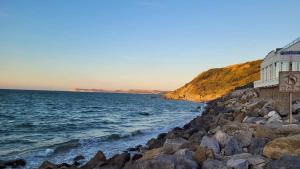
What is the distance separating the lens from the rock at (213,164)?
9805mm

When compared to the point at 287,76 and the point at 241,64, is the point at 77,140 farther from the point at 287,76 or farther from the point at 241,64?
the point at 241,64

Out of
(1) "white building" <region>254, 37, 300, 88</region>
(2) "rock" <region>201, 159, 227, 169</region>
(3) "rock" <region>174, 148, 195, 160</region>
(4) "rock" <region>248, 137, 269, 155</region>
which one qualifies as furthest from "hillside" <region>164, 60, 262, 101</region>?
(2) "rock" <region>201, 159, 227, 169</region>

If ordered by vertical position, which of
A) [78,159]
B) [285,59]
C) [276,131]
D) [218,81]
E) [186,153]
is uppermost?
[218,81]

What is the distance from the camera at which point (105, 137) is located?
26.9m

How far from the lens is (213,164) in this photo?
392 inches

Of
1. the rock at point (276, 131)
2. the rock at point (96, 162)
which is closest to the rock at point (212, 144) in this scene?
the rock at point (276, 131)

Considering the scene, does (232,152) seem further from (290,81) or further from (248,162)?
(290,81)

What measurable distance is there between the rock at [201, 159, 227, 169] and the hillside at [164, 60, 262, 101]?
114635mm

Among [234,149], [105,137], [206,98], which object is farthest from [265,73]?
[206,98]

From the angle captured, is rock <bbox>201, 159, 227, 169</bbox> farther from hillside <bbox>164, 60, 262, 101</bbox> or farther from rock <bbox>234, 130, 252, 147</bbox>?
hillside <bbox>164, 60, 262, 101</bbox>

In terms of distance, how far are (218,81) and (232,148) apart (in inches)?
5801

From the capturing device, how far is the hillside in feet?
431

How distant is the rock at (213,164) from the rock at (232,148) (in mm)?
1951

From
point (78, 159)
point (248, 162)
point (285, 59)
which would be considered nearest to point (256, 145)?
point (248, 162)
